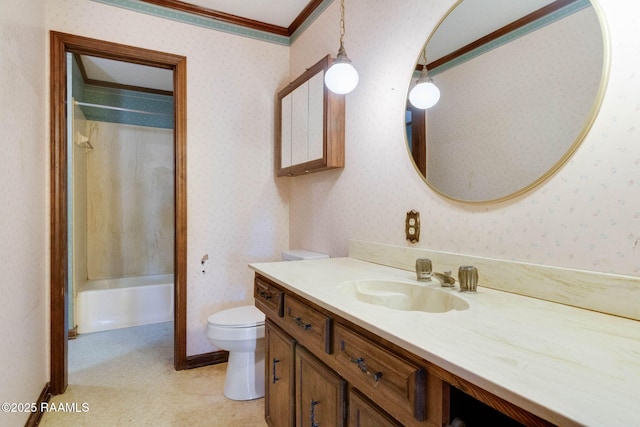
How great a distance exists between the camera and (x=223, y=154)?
256cm

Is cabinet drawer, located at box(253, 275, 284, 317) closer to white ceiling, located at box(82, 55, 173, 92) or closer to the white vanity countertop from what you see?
the white vanity countertop

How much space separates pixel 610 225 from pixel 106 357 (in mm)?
3114

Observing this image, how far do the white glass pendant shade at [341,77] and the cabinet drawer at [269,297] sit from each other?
3.40 feet

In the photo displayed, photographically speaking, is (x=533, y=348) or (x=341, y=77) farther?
(x=341, y=77)

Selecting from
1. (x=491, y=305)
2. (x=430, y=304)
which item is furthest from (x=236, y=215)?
(x=491, y=305)

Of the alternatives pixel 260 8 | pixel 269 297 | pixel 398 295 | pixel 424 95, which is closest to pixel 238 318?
pixel 269 297

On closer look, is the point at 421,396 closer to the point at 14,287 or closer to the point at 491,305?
the point at 491,305

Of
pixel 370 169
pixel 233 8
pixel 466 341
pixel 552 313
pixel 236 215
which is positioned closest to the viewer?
pixel 466 341

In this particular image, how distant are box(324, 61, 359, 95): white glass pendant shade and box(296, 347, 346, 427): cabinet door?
1.25 m

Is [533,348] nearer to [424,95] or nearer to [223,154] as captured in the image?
[424,95]

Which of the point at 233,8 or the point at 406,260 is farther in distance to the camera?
the point at 233,8

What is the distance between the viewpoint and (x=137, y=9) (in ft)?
7.52

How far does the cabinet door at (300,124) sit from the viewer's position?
87.2 inches

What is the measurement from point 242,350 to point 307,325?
102cm
